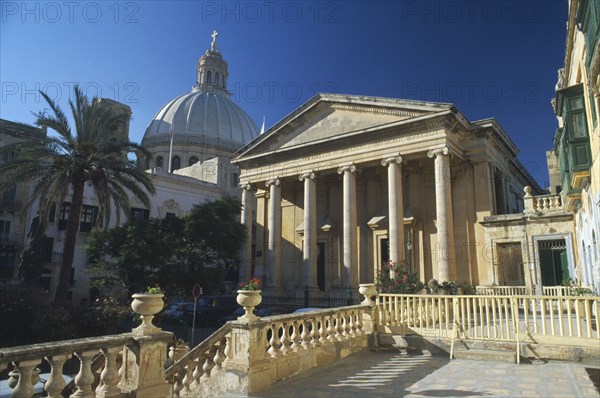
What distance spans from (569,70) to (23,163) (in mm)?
21828

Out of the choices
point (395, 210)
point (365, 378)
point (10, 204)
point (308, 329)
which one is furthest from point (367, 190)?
point (10, 204)

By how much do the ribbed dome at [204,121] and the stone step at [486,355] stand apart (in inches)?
2190

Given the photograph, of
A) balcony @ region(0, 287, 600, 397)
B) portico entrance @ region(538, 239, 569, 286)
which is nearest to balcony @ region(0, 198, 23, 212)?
balcony @ region(0, 287, 600, 397)

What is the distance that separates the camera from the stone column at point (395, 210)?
22734mm

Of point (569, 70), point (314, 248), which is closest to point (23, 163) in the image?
point (314, 248)

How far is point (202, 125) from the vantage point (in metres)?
63.7

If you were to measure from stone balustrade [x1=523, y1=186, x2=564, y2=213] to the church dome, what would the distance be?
4650cm

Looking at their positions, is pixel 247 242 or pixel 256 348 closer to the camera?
pixel 256 348

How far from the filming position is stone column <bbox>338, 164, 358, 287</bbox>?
24844 millimetres

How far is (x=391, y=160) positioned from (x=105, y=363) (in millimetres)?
20055

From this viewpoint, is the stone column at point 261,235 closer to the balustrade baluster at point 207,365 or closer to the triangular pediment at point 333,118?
the triangular pediment at point 333,118

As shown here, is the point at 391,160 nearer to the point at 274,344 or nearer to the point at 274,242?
the point at 274,242

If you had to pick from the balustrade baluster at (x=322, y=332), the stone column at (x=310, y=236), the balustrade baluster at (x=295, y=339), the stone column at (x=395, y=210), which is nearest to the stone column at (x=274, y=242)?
the stone column at (x=310, y=236)

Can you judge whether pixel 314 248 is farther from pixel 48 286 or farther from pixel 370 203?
pixel 48 286
